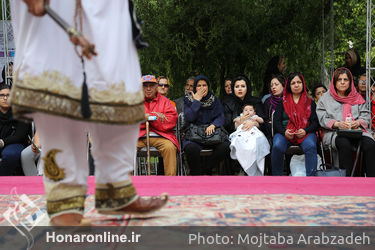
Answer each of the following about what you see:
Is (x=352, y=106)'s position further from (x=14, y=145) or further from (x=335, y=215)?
(x=14, y=145)

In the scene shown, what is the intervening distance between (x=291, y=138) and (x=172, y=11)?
2.92 metres

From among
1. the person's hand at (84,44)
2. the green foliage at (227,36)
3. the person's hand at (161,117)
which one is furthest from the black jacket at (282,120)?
the person's hand at (84,44)

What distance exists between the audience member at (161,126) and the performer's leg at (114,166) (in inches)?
106

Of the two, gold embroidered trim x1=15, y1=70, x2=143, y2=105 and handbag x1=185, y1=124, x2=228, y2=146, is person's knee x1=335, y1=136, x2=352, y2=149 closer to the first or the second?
handbag x1=185, y1=124, x2=228, y2=146

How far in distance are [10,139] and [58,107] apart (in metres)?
3.32

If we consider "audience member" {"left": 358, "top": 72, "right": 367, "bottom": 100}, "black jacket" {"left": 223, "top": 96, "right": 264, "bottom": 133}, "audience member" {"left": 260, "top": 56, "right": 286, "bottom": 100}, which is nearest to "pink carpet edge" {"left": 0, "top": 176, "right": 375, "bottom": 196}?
"black jacket" {"left": 223, "top": 96, "right": 264, "bottom": 133}

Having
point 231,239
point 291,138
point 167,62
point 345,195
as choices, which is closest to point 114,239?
point 231,239

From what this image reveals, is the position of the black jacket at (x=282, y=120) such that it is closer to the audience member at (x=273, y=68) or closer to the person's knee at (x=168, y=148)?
the person's knee at (x=168, y=148)

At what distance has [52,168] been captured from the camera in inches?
74.2

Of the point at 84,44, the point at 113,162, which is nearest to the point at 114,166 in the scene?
the point at 113,162

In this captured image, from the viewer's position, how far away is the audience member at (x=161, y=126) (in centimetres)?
483

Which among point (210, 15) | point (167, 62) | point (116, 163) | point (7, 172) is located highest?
point (210, 15)

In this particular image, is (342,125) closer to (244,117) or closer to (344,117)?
(344,117)

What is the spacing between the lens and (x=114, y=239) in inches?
71.8
